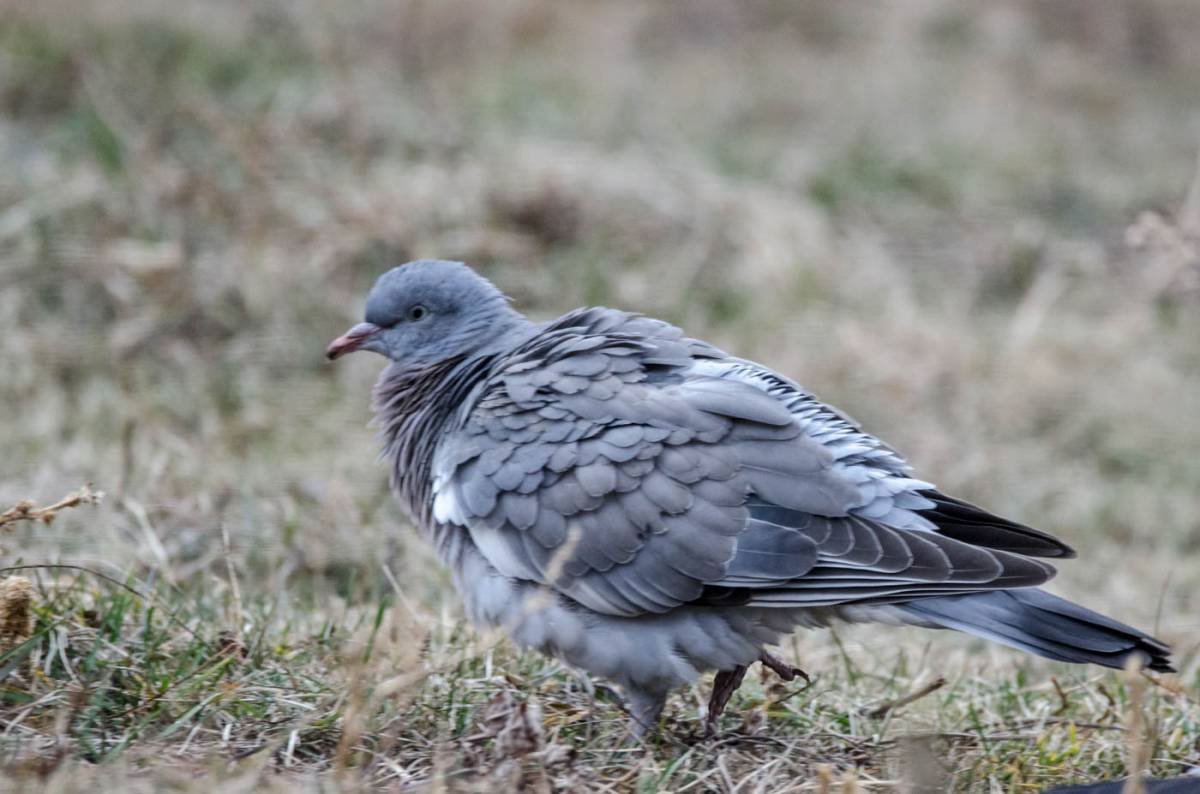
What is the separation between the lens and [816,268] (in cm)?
759

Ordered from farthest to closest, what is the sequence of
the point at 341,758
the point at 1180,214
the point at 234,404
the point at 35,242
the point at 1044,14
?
the point at 1044,14 → the point at 35,242 → the point at 234,404 → the point at 1180,214 → the point at 341,758

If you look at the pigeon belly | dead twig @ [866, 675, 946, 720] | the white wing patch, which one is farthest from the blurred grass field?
the white wing patch

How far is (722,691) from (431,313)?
4.57ft

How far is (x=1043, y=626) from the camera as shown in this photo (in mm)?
3170

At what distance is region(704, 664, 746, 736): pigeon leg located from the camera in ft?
11.5

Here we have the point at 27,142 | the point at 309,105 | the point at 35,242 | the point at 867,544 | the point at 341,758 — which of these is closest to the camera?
the point at 341,758

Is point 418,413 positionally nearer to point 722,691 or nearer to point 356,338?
point 356,338

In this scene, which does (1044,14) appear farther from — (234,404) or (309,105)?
(234,404)

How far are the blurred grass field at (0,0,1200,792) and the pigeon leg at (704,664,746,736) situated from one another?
0.10 metres

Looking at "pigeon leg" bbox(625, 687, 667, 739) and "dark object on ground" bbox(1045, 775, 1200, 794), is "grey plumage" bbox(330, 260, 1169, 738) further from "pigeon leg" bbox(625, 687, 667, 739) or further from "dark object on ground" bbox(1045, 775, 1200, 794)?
"dark object on ground" bbox(1045, 775, 1200, 794)

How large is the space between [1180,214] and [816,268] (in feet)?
9.22

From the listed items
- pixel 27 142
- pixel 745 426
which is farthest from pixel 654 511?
pixel 27 142

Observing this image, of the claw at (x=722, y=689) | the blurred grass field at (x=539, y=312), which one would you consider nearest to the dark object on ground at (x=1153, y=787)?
the blurred grass field at (x=539, y=312)

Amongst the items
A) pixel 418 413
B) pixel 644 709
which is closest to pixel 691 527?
pixel 644 709
